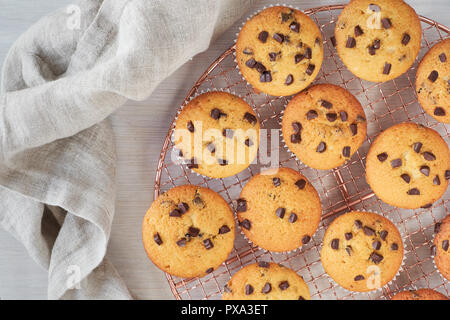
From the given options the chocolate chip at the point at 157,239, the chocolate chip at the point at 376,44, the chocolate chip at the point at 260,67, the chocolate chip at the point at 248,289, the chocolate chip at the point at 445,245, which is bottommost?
the chocolate chip at the point at 248,289

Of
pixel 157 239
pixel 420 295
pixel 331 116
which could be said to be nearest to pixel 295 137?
pixel 331 116

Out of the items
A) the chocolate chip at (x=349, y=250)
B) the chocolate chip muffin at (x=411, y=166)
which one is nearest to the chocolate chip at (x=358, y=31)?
the chocolate chip muffin at (x=411, y=166)

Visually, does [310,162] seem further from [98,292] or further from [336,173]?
[98,292]

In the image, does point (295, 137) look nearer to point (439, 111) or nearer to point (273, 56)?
point (273, 56)

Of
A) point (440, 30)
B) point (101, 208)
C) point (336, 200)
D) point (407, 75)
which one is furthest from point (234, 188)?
point (440, 30)

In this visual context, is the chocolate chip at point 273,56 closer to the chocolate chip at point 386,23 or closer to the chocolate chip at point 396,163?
the chocolate chip at point 386,23

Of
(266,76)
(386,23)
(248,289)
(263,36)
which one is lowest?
(248,289)
